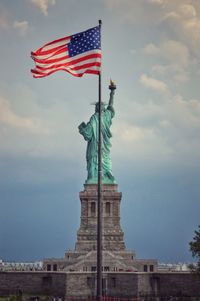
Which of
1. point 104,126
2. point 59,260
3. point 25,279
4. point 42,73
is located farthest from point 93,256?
point 42,73

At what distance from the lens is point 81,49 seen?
18.3 metres

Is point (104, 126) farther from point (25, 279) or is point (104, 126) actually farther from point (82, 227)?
point (25, 279)

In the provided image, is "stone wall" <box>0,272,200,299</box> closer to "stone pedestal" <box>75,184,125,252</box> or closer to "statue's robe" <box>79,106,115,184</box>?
"stone pedestal" <box>75,184,125,252</box>

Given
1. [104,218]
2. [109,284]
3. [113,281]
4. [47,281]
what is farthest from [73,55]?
[104,218]

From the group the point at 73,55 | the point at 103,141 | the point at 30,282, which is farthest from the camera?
the point at 103,141

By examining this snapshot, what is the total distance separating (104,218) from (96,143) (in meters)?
8.94

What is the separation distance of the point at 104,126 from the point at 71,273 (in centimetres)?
2110

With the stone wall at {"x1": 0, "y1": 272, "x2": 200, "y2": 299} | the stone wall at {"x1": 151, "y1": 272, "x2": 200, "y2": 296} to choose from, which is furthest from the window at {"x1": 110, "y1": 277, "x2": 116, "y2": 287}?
the stone wall at {"x1": 151, "y1": 272, "x2": 200, "y2": 296}

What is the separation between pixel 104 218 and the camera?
53562 mm

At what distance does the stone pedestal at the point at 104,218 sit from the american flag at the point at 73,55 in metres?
35.7

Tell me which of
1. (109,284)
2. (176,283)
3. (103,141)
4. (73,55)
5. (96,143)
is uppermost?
(103,141)

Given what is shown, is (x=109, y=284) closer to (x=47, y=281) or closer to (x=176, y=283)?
(x=47, y=281)

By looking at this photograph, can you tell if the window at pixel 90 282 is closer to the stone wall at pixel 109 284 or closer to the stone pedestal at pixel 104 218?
the stone wall at pixel 109 284

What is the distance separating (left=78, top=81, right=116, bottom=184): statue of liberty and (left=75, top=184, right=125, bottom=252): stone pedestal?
1664 mm
